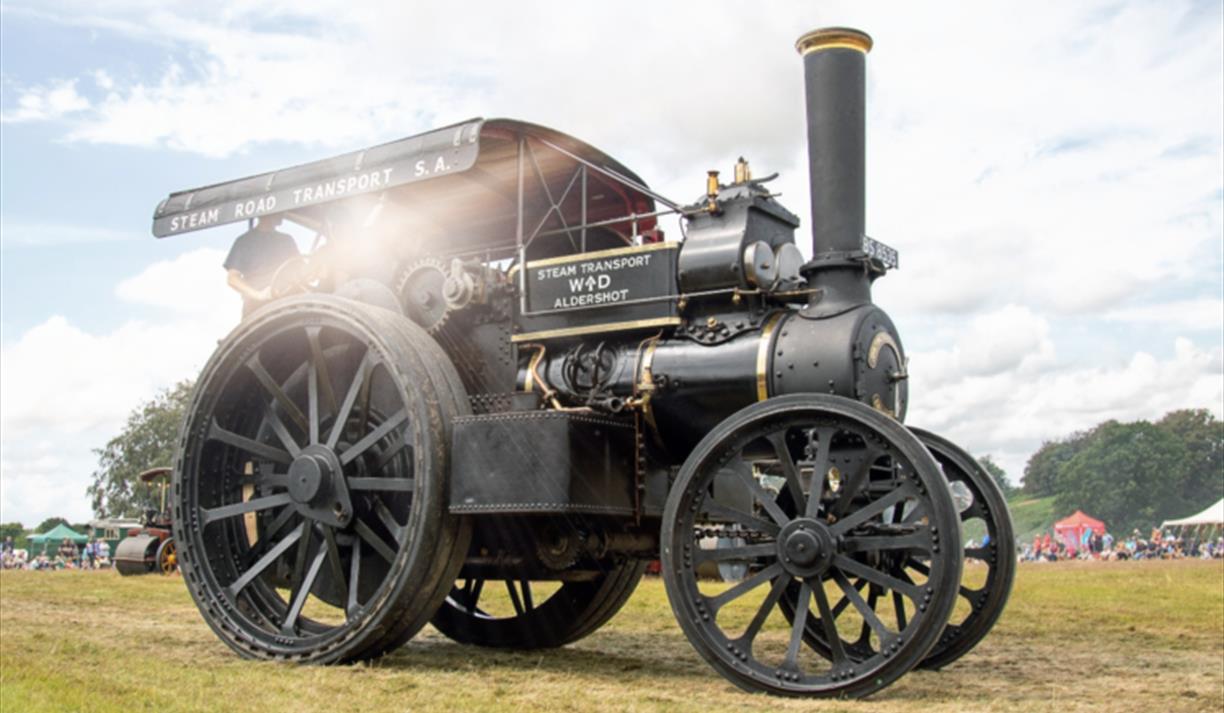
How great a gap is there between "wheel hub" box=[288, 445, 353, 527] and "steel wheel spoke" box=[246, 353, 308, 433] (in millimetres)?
445

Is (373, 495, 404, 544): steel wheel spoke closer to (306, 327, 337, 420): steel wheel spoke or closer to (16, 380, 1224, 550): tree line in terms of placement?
(306, 327, 337, 420): steel wheel spoke

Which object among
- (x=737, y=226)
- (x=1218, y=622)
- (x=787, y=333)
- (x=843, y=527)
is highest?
(x=737, y=226)

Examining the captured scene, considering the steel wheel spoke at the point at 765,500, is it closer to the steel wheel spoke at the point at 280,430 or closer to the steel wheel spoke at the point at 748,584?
the steel wheel spoke at the point at 748,584

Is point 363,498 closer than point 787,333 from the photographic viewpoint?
No

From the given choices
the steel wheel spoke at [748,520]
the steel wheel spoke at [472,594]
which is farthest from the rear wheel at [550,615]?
the steel wheel spoke at [748,520]

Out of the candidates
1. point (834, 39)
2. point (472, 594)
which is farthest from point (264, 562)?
point (834, 39)

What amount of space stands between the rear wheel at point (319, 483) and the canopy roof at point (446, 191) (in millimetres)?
843

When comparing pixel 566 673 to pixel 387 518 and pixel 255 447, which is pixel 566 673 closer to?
pixel 387 518

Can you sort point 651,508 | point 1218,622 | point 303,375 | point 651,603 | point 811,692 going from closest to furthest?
point 811,692
point 651,508
point 303,375
point 1218,622
point 651,603

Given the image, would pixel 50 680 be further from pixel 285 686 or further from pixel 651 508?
pixel 651 508

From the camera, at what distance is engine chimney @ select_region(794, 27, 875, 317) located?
6.59m

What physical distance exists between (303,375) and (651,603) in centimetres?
512

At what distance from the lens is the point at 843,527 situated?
5629 millimetres

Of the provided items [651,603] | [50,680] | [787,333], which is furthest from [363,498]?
[651,603]
